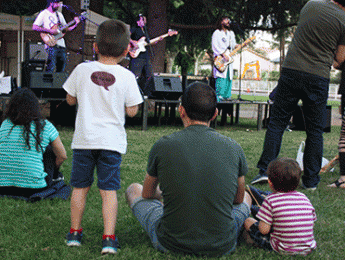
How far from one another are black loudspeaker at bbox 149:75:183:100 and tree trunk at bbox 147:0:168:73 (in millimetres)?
3415

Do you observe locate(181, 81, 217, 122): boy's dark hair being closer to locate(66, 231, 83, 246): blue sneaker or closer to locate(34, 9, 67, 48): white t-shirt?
locate(66, 231, 83, 246): blue sneaker

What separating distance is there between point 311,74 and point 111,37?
2135 millimetres

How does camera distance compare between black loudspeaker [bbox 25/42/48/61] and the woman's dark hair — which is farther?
black loudspeaker [bbox 25/42/48/61]

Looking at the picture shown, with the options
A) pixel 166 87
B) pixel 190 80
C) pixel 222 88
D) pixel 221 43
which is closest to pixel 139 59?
pixel 190 80

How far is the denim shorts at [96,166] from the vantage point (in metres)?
2.37

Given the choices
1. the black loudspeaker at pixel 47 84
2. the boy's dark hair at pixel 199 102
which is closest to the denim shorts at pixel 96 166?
the boy's dark hair at pixel 199 102

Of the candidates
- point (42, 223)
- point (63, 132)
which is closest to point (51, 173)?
point (42, 223)

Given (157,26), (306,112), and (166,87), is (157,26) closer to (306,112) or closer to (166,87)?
(166,87)

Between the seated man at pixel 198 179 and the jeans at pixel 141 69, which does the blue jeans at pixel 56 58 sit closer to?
the jeans at pixel 141 69

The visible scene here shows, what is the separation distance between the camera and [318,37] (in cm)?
374

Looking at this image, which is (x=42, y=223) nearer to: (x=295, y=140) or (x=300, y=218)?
(x=300, y=218)

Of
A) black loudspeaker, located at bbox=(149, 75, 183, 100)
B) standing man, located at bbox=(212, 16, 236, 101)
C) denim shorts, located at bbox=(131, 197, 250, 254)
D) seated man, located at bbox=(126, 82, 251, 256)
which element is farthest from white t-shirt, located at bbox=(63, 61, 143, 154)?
standing man, located at bbox=(212, 16, 236, 101)

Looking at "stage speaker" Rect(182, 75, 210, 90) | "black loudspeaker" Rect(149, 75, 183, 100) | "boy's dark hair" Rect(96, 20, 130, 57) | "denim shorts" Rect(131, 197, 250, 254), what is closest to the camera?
"boy's dark hair" Rect(96, 20, 130, 57)

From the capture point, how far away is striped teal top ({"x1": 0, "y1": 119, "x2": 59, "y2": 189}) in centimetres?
328
